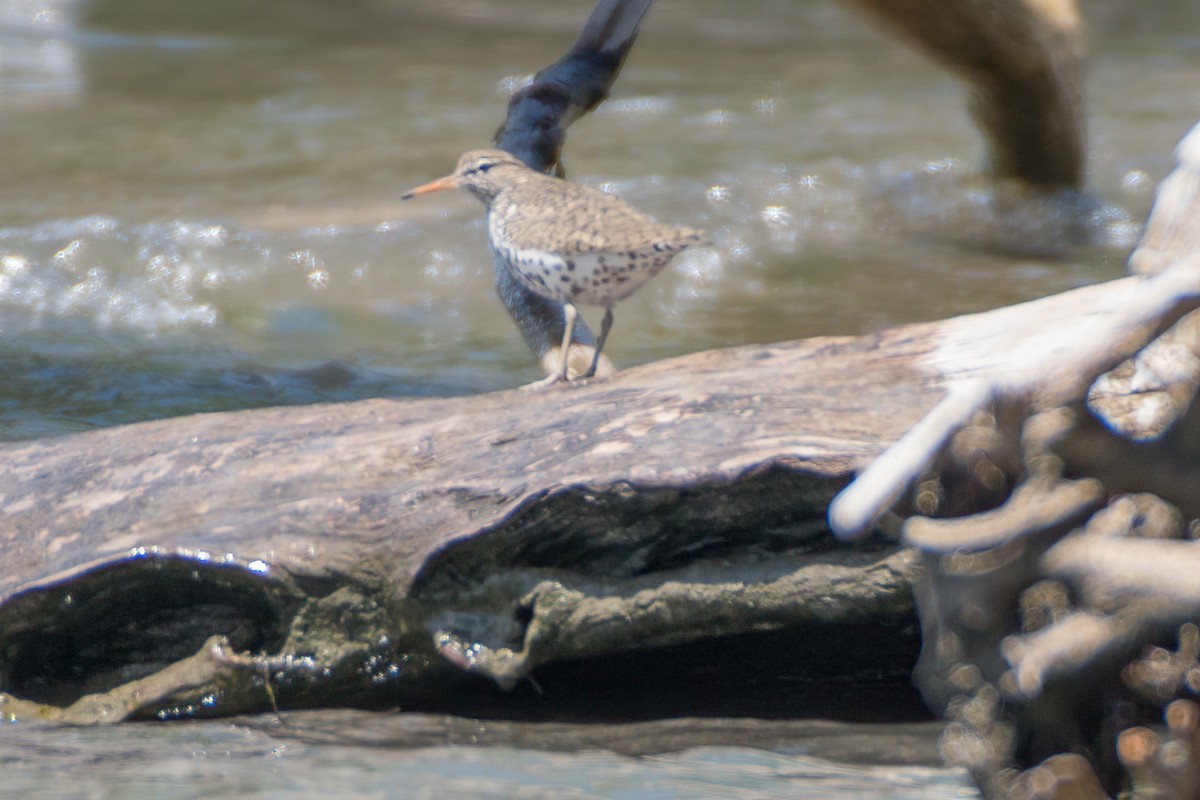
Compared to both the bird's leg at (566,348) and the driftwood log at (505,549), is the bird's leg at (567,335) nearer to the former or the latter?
the bird's leg at (566,348)

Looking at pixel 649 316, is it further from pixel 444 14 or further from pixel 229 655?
pixel 444 14

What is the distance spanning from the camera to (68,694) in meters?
2.87

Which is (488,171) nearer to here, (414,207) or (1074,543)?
(1074,543)

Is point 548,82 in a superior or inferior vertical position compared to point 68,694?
superior

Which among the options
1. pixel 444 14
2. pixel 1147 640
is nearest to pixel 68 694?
pixel 1147 640

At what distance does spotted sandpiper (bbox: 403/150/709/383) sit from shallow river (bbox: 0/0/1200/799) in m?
1.52

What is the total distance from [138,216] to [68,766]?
5.70m

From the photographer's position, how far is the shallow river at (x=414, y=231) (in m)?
2.43

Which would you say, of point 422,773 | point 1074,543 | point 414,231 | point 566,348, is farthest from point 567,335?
point 414,231

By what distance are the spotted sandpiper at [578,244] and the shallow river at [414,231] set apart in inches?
59.7

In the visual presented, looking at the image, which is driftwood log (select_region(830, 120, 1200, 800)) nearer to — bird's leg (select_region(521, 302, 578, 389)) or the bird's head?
bird's leg (select_region(521, 302, 578, 389))

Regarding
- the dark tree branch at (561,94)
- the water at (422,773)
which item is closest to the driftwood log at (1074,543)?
the water at (422,773)

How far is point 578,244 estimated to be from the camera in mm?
3557

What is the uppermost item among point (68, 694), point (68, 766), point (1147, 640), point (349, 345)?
point (1147, 640)
